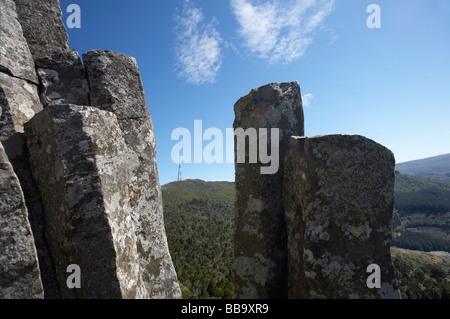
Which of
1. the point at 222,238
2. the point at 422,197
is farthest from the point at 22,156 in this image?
the point at 422,197

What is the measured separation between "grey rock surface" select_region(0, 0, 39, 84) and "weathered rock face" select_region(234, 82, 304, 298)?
3833mm

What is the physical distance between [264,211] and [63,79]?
4321mm

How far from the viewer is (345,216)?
11.8ft

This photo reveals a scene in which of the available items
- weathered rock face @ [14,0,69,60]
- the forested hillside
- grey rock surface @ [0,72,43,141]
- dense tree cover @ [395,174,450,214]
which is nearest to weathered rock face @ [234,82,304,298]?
grey rock surface @ [0,72,43,141]

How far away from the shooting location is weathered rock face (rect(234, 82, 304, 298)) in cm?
444

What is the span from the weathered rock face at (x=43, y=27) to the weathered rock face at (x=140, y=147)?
3.00ft

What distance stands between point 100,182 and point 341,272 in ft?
11.2

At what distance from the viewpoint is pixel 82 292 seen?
3107mm

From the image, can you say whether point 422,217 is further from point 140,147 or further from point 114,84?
point 114,84

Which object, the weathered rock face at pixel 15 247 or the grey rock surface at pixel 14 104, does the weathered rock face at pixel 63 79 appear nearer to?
the grey rock surface at pixel 14 104

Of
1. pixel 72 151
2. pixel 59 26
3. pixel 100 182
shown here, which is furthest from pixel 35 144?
pixel 59 26

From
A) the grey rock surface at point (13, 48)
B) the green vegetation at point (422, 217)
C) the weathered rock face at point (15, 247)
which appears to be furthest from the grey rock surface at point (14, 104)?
the green vegetation at point (422, 217)

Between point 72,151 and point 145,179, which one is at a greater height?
point 72,151

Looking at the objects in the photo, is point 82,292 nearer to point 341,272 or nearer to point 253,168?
point 253,168
